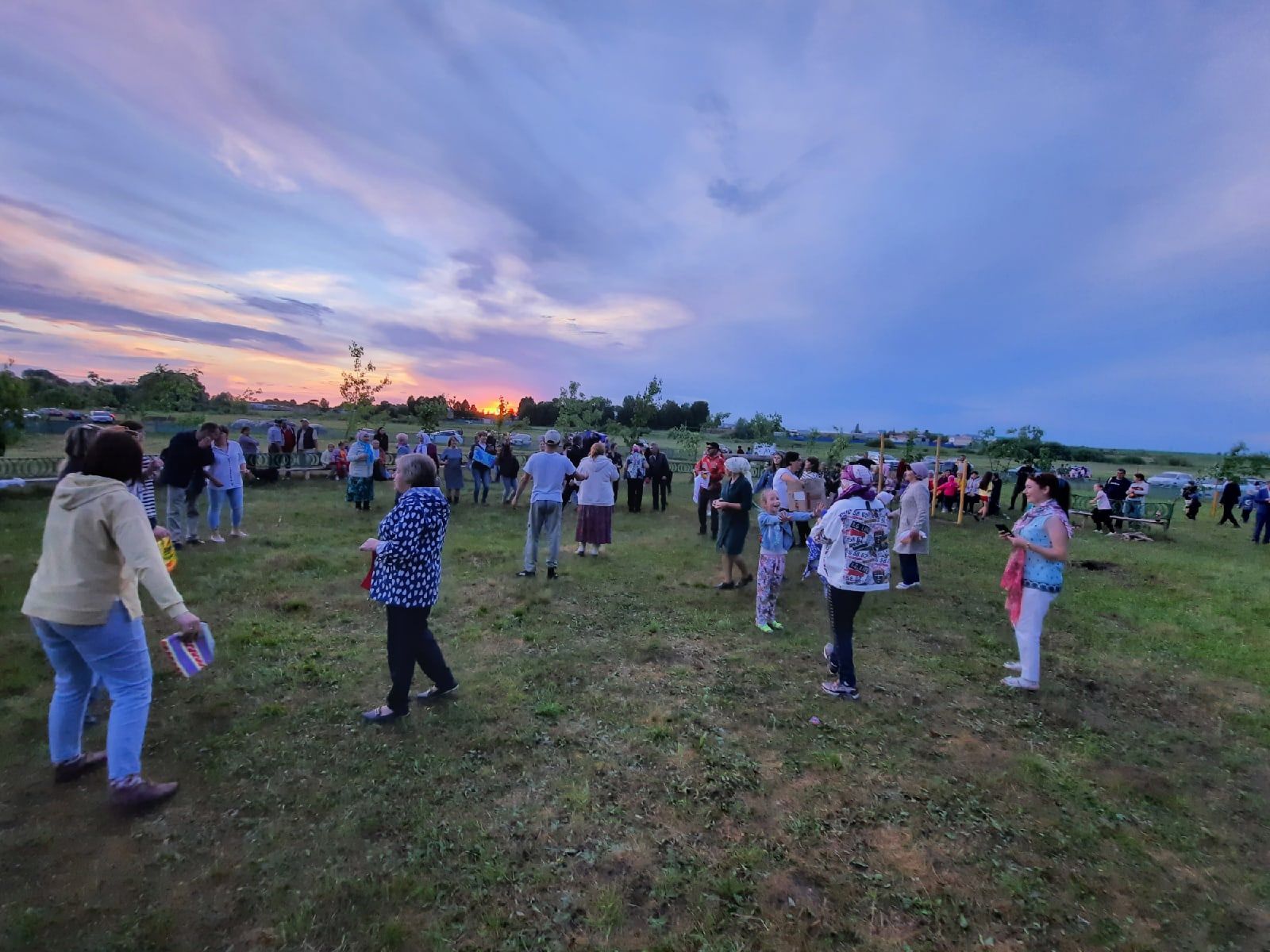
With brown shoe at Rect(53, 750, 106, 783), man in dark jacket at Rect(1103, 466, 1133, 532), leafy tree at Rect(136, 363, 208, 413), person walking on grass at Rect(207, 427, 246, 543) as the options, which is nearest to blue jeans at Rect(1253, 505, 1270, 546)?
man in dark jacket at Rect(1103, 466, 1133, 532)

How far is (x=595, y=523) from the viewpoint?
9.63 metres

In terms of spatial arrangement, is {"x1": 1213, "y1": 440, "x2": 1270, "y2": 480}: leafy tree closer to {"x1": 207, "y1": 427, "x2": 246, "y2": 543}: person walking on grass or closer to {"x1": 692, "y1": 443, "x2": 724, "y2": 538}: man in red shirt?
{"x1": 692, "y1": 443, "x2": 724, "y2": 538}: man in red shirt

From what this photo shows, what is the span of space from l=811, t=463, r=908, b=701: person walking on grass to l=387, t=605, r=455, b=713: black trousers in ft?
9.93

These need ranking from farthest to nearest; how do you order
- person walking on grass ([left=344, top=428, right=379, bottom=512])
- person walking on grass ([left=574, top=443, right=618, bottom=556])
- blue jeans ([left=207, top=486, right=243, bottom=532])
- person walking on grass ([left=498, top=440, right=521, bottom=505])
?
person walking on grass ([left=498, top=440, right=521, bottom=505])
person walking on grass ([left=344, top=428, right=379, bottom=512])
person walking on grass ([left=574, top=443, right=618, bottom=556])
blue jeans ([left=207, top=486, right=243, bottom=532])

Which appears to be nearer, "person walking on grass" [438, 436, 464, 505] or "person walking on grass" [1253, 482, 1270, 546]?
"person walking on grass" [438, 436, 464, 505]

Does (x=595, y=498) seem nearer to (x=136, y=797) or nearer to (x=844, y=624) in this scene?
(x=844, y=624)

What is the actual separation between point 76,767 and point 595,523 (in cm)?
674

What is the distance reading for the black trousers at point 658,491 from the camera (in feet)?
51.0

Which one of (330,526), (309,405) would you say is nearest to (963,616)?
(330,526)

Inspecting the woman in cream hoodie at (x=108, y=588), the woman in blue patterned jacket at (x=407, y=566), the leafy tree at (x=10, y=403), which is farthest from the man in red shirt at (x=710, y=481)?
the leafy tree at (x=10, y=403)

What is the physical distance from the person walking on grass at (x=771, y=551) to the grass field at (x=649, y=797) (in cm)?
39

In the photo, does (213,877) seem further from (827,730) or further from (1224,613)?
(1224,613)

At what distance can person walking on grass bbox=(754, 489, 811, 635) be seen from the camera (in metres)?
6.34

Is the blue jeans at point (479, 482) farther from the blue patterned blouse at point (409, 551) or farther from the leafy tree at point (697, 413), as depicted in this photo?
the leafy tree at point (697, 413)
